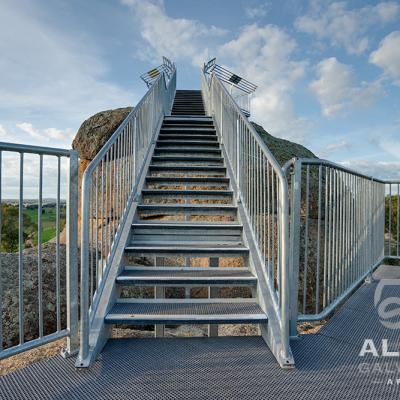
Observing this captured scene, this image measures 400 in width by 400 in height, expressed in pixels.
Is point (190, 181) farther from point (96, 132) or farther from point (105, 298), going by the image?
point (96, 132)

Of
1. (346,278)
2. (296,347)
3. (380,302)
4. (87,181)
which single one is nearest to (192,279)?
(296,347)

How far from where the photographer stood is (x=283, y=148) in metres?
7.13

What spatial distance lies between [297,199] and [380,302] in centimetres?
175

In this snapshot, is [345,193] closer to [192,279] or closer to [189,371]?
[192,279]

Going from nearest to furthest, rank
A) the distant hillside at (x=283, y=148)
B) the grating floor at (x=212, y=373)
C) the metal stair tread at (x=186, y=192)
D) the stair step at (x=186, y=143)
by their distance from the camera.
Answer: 1. the grating floor at (x=212, y=373)
2. the metal stair tread at (x=186, y=192)
3. the stair step at (x=186, y=143)
4. the distant hillside at (x=283, y=148)

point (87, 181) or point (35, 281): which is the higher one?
point (87, 181)

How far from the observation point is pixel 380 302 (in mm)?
3197

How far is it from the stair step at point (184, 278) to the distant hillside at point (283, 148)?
166 inches

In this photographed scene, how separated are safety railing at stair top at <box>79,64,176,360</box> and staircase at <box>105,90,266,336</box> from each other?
180 millimetres

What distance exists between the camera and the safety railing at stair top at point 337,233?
240cm

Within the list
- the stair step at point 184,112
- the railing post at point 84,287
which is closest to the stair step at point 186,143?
the railing post at point 84,287

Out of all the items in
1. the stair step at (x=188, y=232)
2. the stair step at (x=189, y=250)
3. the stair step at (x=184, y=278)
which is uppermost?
the stair step at (x=188, y=232)

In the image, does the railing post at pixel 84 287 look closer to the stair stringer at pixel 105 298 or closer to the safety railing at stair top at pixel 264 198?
the stair stringer at pixel 105 298

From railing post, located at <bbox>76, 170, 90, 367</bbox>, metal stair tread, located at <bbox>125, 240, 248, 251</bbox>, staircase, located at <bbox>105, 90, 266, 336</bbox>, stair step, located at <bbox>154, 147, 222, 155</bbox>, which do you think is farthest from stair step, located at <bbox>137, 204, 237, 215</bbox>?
stair step, located at <bbox>154, 147, 222, 155</bbox>
